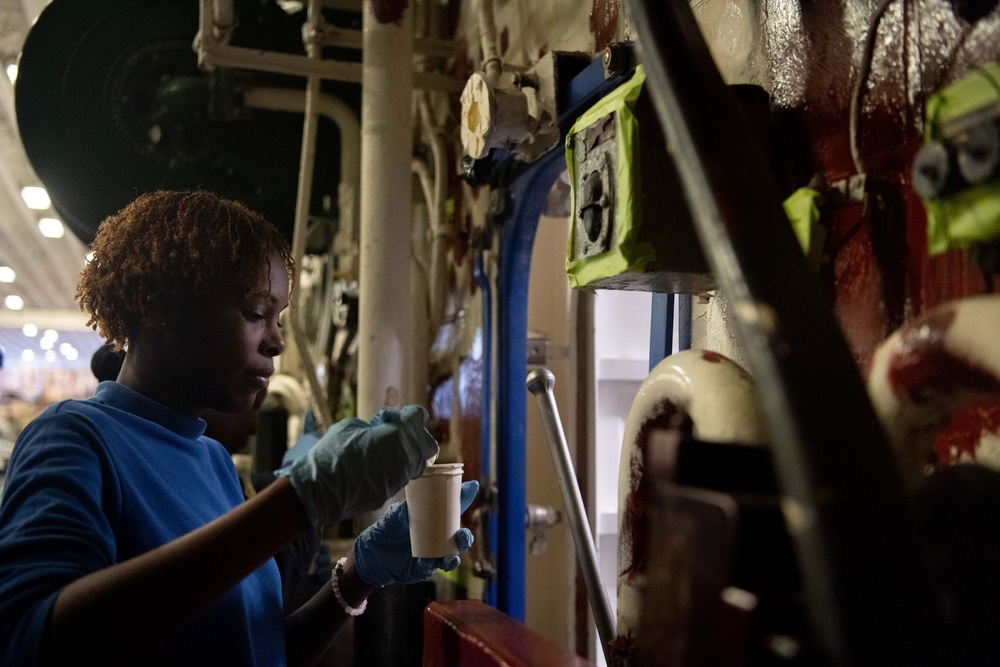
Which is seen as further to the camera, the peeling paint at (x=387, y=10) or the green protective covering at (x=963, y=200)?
the peeling paint at (x=387, y=10)

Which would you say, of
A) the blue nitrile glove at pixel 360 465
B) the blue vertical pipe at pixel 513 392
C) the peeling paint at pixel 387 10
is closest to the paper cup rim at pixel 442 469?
the blue nitrile glove at pixel 360 465

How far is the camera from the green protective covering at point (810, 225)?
1051 mm

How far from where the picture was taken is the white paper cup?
1374 mm

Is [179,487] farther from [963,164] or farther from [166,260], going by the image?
[963,164]

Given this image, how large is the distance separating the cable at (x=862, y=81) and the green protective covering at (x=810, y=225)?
0.23 ft

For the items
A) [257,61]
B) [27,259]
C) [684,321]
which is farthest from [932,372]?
[27,259]

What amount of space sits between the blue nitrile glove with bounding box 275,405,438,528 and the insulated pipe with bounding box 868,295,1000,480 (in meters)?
0.64

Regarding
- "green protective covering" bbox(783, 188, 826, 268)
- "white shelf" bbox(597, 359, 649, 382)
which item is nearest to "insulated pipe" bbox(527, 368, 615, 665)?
"green protective covering" bbox(783, 188, 826, 268)

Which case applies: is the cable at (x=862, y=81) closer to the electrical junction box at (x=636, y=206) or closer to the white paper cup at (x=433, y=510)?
the electrical junction box at (x=636, y=206)

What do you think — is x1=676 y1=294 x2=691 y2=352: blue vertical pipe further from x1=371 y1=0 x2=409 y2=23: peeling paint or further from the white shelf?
x1=371 y1=0 x2=409 y2=23: peeling paint

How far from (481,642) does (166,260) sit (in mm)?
969

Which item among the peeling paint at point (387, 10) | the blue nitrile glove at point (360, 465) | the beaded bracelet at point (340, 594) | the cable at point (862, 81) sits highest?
the peeling paint at point (387, 10)

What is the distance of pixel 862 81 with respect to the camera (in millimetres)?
1015

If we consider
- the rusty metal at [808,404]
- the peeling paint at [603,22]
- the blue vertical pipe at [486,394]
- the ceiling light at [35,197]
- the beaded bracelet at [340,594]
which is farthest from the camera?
the ceiling light at [35,197]
